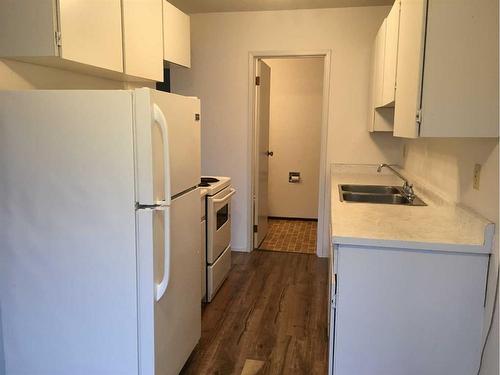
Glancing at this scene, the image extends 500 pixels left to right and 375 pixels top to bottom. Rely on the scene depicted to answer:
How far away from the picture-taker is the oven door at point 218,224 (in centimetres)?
304

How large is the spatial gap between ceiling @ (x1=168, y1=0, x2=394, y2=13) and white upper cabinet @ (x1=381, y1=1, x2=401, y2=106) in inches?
41.8

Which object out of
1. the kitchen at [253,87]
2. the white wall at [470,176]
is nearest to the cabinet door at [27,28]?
the kitchen at [253,87]

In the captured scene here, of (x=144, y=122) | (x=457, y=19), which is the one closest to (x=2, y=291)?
(x=144, y=122)

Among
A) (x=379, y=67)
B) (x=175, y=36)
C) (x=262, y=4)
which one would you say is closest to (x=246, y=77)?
(x=262, y=4)

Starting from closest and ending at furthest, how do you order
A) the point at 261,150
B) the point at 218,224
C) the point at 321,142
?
the point at 218,224 → the point at 321,142 → the point at 261,150

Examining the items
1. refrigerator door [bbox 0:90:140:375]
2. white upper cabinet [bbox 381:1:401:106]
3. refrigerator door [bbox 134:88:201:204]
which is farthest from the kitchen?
refrigerator door [bbox 0:90:140:375]

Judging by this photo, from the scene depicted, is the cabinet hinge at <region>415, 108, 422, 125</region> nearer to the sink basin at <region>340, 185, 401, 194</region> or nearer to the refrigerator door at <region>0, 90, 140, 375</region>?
the refrigerator door at <region>0, 90, 140, 375</region>

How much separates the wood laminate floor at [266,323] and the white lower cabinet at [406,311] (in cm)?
65

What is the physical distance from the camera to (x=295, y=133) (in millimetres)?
5582

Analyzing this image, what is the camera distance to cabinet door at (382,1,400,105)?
7.83ft

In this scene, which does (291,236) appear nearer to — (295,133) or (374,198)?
(295,133)

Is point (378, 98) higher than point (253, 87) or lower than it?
lower

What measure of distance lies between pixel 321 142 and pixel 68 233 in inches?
114

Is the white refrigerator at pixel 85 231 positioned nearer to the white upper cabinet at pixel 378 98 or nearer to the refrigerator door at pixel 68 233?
the refrigerator door at pixel 68 233
